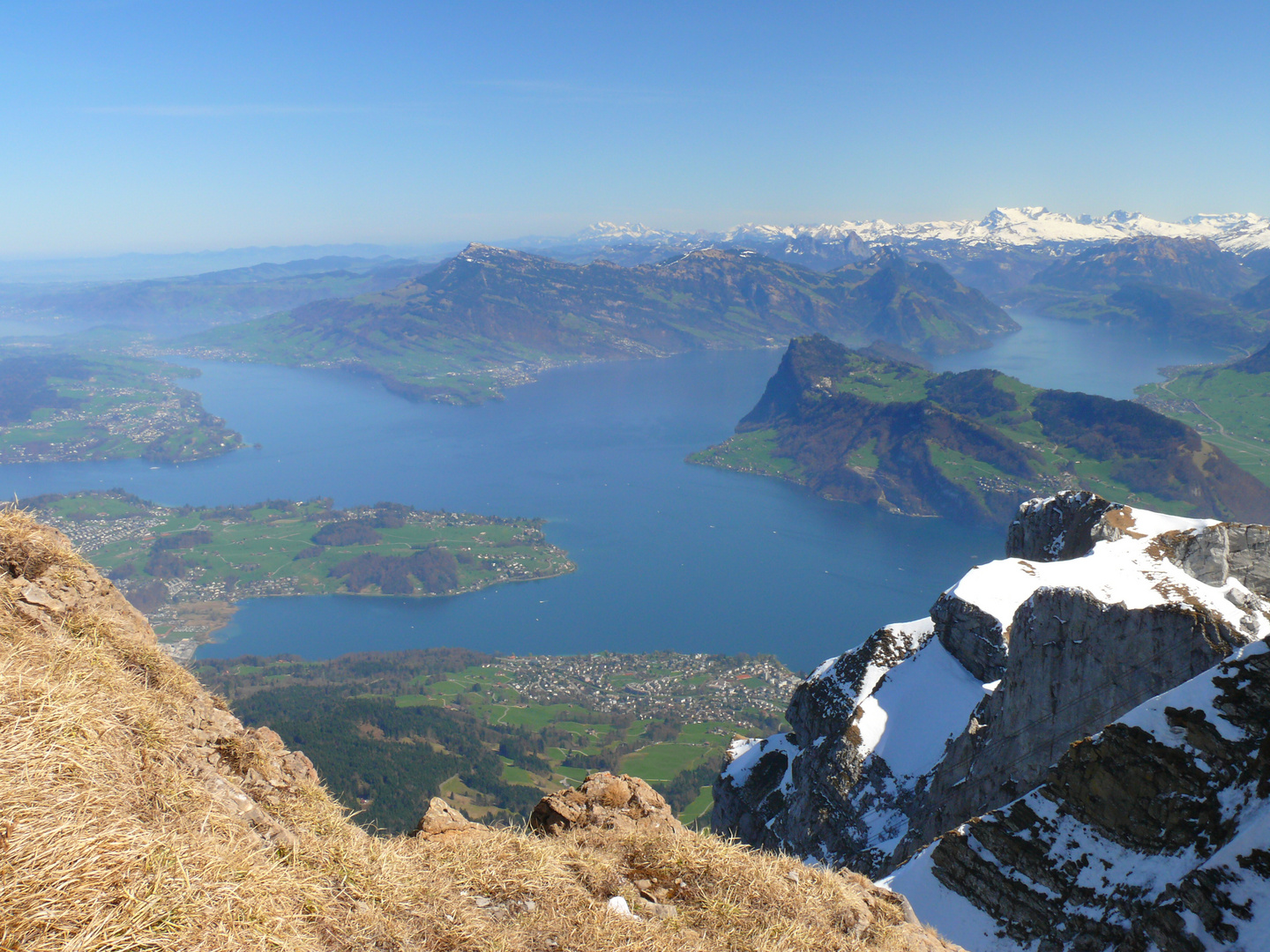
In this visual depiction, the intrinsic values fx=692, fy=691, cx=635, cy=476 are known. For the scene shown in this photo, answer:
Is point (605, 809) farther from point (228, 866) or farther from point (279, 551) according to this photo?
point (279, 551)

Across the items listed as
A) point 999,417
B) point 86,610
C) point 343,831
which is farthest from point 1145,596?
point 999,417

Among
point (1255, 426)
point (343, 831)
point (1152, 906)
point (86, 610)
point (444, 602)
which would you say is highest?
point (86, 610)

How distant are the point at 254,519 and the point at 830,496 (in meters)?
120

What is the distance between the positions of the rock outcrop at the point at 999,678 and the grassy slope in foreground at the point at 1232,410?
499 ft

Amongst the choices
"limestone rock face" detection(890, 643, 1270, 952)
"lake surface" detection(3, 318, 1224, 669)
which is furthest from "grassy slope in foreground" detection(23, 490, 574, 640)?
"limestone rock face" detection(890, 643, 1270, 952)

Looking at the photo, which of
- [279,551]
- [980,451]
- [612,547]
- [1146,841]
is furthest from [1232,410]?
[279,551]

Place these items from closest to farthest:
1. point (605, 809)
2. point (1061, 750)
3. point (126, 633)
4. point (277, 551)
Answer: point (126, 633), point (605, 809), point (1061, 750), point (277, 551)

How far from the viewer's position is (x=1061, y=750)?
671 inches

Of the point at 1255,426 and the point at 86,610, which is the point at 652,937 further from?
the point at 1255,426

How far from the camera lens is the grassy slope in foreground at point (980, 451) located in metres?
132

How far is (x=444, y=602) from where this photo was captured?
111 m

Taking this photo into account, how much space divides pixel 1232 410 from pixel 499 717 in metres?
202

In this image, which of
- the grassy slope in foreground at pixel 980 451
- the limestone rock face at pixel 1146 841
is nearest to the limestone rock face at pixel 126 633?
the limestone rock face at pixel 1146 841

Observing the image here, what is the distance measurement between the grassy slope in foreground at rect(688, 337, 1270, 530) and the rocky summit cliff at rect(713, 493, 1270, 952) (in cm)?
12093
